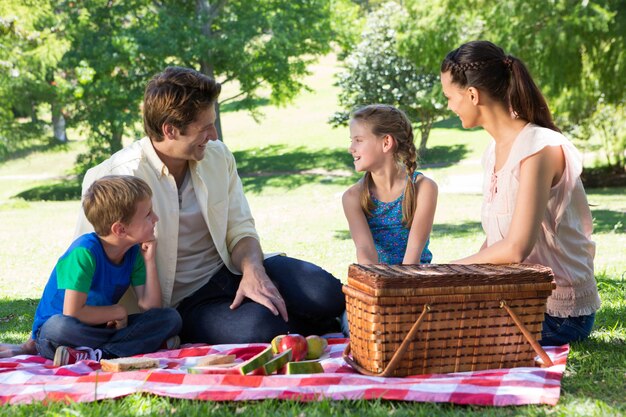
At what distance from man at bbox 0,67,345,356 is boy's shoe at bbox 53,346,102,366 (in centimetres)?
44

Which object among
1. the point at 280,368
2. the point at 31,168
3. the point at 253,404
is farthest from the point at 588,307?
the point at 31,168

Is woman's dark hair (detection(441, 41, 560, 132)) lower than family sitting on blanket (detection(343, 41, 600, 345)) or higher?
higher

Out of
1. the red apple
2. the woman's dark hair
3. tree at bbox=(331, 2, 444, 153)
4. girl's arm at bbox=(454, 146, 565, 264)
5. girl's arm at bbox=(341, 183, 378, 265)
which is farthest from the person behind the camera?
tree at bbox=(331, 2, 444, 153)

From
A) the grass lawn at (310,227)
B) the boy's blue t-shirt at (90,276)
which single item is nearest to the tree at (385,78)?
the grass lawn at (310,227)

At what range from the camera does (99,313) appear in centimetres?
425

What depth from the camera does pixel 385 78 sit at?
26516mm

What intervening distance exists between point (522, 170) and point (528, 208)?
20 centimetres

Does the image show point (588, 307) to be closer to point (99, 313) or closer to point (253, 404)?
point (253, 404)

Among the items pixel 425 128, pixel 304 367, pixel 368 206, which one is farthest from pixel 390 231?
pixel 425 128

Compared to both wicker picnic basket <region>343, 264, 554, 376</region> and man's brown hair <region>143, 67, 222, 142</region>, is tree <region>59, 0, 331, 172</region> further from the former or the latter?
wicker picnic basket <region>343, 264, 554, 376</region>

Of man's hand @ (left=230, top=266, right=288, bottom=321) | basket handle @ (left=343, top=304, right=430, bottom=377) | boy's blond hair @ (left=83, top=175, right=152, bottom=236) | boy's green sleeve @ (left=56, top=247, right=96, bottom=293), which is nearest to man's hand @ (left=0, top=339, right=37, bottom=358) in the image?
boy's green sleeve @ (left=56, top=247, right=96, bottom=293)

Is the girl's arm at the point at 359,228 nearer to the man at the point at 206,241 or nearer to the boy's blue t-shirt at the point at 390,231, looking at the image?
the boy's blue t-shirt at the point at 390,231

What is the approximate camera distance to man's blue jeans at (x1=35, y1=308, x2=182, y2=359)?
13.7 feet

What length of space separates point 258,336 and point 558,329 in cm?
148
